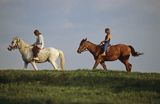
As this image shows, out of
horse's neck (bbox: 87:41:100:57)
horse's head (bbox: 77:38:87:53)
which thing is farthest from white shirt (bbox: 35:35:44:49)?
horse's neck (bbox: 87:41:100:57)

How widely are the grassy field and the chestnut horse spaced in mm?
4793

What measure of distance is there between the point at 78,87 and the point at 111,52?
8244 millimetres

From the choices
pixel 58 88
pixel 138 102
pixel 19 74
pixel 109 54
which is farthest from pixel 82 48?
pixel 138 102

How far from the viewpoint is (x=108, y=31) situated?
87.4ft

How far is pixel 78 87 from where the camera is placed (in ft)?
64.4

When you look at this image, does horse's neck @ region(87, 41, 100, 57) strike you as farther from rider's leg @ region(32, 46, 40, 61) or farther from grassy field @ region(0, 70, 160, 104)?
grassy field @ region(0, 70, 160, 104)

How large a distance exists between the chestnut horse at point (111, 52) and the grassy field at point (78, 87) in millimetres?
→ 4793

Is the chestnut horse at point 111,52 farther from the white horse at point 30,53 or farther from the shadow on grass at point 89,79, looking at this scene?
the shadow on grass at point 89,79

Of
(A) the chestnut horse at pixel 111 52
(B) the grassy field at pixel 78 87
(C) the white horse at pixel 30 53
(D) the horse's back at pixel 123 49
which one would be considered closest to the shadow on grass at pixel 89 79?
(B) the grassy field at pixel 78 87

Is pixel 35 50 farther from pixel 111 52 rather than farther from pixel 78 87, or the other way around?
pixel 78 87

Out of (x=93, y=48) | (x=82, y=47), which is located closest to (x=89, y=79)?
(x=93, y=48)

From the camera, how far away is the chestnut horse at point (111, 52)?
2742cm

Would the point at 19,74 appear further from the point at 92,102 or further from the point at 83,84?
the point at 92,102

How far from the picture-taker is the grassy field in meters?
16.7
